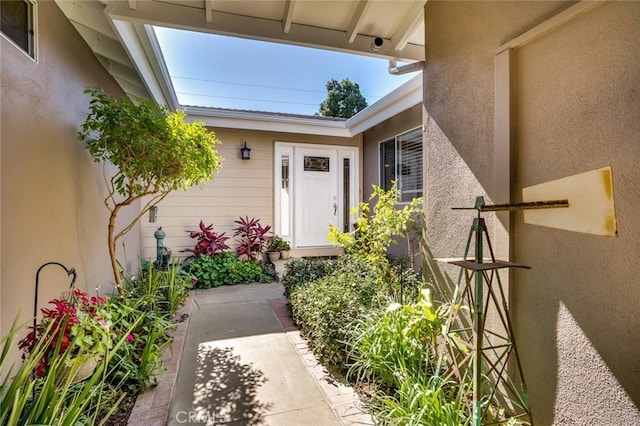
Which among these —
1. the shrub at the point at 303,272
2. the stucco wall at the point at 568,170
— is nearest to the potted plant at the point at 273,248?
the shrub at the point at 303,272

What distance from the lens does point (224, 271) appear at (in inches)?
215

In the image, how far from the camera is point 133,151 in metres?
2.91

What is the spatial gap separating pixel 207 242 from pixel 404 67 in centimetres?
447

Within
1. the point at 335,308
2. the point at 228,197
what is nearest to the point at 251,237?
the point at 228,197

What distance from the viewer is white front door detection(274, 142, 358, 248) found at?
6605 millimetres

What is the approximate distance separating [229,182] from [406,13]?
442 cm

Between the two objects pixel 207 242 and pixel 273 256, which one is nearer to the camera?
pixel 207 242

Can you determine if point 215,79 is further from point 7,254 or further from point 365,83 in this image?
point 7,254

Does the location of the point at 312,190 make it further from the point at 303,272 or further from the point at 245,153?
the point at 303,272

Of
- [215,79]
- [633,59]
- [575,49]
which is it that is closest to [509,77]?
[575,49]

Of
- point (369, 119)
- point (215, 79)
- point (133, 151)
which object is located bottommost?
point (133, 151)

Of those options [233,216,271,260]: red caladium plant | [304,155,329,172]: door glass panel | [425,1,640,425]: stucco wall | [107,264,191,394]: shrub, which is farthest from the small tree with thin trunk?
[304,155,329,172]: door glass panel

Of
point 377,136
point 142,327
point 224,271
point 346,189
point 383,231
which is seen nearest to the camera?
point 142,327

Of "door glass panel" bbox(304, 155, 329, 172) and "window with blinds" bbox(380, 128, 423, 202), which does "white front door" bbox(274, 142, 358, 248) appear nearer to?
"door glass panel" bbox(304, 155, 329, 172)
